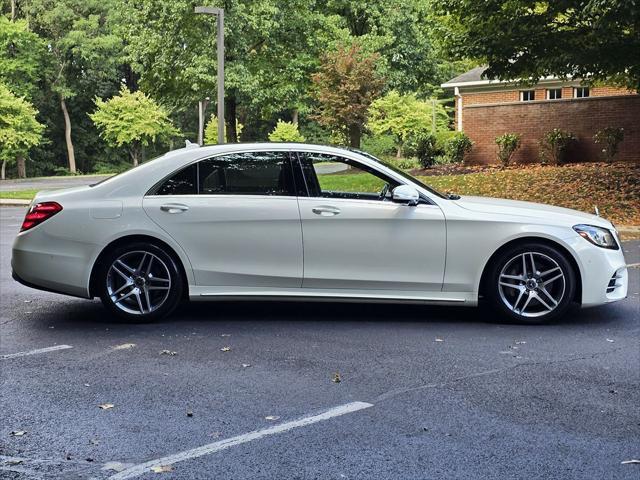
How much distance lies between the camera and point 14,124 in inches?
2188

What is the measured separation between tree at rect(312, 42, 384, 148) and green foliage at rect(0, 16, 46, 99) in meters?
28.5

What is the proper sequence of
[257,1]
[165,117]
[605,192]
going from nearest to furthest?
[605,192]
[257,1]
[165,117]

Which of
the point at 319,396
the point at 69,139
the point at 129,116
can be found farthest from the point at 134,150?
the point at 319,396

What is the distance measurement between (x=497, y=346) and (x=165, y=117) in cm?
6040

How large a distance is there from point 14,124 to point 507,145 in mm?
38976

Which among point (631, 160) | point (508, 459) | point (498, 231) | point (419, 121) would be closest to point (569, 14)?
point (631, 160)

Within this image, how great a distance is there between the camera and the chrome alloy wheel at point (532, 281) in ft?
24.0

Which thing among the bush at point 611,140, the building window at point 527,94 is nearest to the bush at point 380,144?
the building window at point 527,94

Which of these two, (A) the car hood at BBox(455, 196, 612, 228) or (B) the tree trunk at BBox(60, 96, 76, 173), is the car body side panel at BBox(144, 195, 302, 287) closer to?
(A) the car hood at BBox(455, 196, 612, 228)

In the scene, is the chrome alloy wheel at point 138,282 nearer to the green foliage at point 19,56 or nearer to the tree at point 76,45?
the green foliage at point 19,56

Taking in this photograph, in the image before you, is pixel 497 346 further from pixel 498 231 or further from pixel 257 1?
pixel 257 1

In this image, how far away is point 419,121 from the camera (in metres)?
49.4

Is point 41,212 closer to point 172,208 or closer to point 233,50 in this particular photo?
point 172,208

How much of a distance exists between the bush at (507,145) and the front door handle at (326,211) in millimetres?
21277
